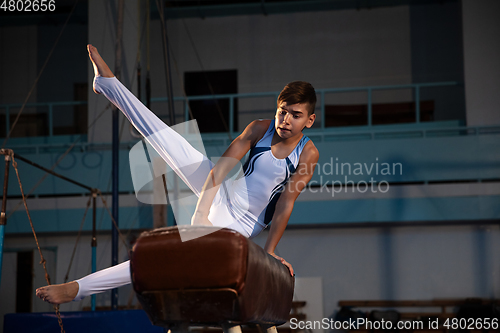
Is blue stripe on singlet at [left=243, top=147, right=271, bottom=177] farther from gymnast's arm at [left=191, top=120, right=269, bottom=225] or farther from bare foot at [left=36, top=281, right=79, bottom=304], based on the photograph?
bare foot at [left=36, top=281, right=79, bottom=304]

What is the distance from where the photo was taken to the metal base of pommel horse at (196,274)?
1.31m

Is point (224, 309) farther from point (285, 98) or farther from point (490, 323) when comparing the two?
point (490, 323)

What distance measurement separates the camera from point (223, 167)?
2.18m

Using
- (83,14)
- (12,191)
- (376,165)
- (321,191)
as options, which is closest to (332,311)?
(321,191)

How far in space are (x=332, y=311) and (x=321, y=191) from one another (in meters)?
1.87

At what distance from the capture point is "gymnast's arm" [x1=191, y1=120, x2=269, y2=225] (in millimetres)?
2057

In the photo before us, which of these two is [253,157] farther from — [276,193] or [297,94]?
[297,94]

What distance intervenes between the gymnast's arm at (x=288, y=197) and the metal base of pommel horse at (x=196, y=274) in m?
0.81

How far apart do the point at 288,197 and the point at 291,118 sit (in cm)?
38

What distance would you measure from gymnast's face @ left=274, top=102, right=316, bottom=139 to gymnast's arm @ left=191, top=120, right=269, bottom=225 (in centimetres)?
17

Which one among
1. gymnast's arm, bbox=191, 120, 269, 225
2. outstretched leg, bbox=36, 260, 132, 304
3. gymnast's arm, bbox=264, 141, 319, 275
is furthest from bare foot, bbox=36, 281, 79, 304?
gymnast's arm, bbox=264, 141, 319, 275

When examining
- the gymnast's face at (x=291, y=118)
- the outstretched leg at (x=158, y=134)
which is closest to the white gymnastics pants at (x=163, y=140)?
the outstretched leg at (x=158, y=134)

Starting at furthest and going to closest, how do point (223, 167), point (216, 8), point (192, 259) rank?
point (216, 8) < point (223, 167) < point (192, 259)

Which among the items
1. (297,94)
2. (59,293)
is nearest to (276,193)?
(297,94)
